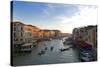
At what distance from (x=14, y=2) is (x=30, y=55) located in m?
0.60

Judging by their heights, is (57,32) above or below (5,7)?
below

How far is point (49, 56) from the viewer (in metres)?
2.26

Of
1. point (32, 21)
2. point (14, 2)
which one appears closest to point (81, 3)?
point (32, 21)

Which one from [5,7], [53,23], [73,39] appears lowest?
[73,39]

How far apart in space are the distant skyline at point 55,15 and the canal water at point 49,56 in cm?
19

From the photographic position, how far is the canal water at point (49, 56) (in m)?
2.16

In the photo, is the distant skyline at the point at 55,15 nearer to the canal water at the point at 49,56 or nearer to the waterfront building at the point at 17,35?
the waterfront building at the point at 17,35

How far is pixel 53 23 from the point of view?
2.28m

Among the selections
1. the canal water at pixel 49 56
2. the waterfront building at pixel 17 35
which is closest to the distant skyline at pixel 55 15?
the waterfront building at pixel 17 35

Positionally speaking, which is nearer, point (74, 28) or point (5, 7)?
point (5, 7)

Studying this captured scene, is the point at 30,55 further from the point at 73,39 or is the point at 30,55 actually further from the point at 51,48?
the point at 73,39

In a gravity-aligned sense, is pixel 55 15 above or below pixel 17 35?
above

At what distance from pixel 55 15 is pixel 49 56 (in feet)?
1.57

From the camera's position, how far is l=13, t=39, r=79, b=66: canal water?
2162 millimetres
